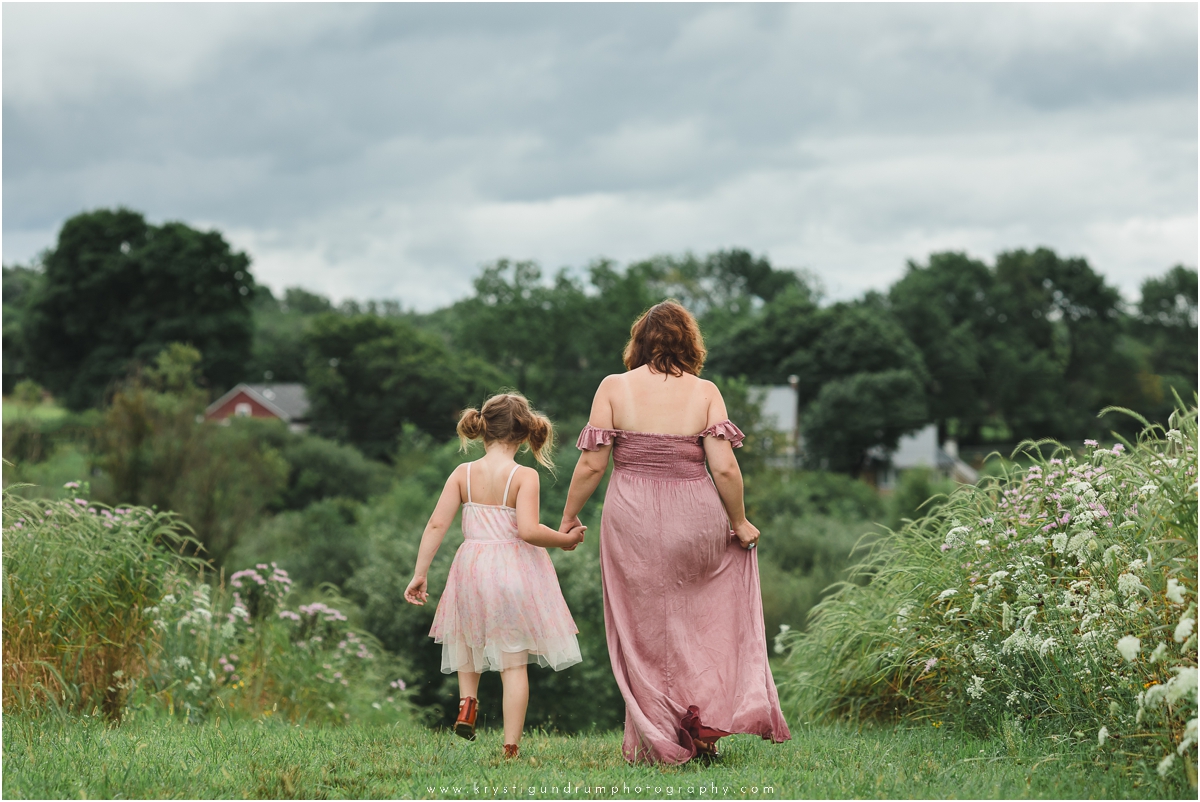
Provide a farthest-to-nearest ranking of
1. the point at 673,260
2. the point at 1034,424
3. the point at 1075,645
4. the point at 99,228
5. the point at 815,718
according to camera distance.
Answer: the point at 673,260 < the point at 1034,424 < the point at 99,228 < the point at 815,718 < the point at 1075,645

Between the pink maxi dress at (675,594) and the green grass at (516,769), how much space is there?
31 centimetres

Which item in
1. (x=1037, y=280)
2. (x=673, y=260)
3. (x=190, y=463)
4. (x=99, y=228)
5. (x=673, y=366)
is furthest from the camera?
(x=673, y=260)

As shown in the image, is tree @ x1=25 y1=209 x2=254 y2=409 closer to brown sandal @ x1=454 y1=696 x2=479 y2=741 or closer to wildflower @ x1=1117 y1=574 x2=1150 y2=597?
brown sandal @ x1=454 y1=696 x2=479 y2=741

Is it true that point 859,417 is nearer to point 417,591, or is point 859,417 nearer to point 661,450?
point 661,450

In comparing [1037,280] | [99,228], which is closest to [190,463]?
[99,228]

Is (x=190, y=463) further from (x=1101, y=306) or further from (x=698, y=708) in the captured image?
(x=1101, y=306)

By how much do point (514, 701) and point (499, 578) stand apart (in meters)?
0.55

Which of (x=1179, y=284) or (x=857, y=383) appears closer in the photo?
(x=857, y=383)

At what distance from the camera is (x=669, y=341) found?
15.2ft

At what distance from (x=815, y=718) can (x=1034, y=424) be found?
49.5m

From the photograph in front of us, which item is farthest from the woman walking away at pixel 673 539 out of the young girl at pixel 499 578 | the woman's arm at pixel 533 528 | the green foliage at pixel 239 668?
the green foliage at pixel 239 668

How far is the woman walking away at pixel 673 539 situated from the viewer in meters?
4.50

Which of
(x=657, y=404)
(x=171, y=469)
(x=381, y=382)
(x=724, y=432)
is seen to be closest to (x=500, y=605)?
(x=657, y=404)

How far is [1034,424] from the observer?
2024 inches
